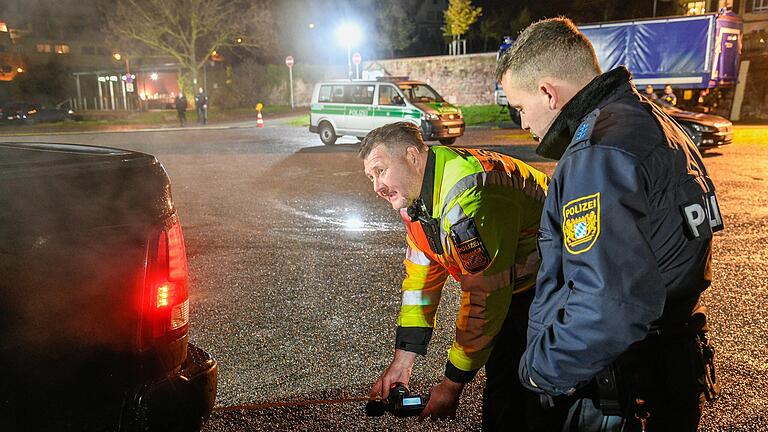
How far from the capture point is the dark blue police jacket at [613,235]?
1.25m

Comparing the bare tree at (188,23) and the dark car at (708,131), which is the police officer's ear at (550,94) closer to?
the dark car at (708,131)

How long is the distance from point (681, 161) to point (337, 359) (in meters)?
2.69

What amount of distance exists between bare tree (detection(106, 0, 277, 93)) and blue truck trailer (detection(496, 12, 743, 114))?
21.1m

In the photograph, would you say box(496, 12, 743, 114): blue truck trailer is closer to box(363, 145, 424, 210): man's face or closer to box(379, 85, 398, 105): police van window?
box(379, 85, 398, 105): police van window

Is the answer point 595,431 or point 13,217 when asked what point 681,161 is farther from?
point 13,217

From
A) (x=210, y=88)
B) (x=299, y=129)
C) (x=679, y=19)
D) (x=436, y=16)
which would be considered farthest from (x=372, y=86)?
(x=436, y=16)

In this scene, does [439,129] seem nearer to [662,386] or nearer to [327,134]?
[327,134]

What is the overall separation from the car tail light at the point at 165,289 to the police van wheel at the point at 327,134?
1545 cm

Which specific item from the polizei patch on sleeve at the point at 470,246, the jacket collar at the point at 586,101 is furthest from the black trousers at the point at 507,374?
the jacket collar at the point at 586,101

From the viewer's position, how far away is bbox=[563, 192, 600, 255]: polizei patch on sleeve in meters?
1.28

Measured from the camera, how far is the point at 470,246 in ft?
6.27

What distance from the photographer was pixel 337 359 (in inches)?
144

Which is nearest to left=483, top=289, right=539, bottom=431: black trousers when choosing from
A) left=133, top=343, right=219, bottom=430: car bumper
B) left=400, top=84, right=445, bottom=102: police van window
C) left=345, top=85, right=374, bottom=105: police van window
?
left=133, top=343, right=219, bottom=430: car bumper

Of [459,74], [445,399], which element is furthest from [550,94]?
[459,74]
